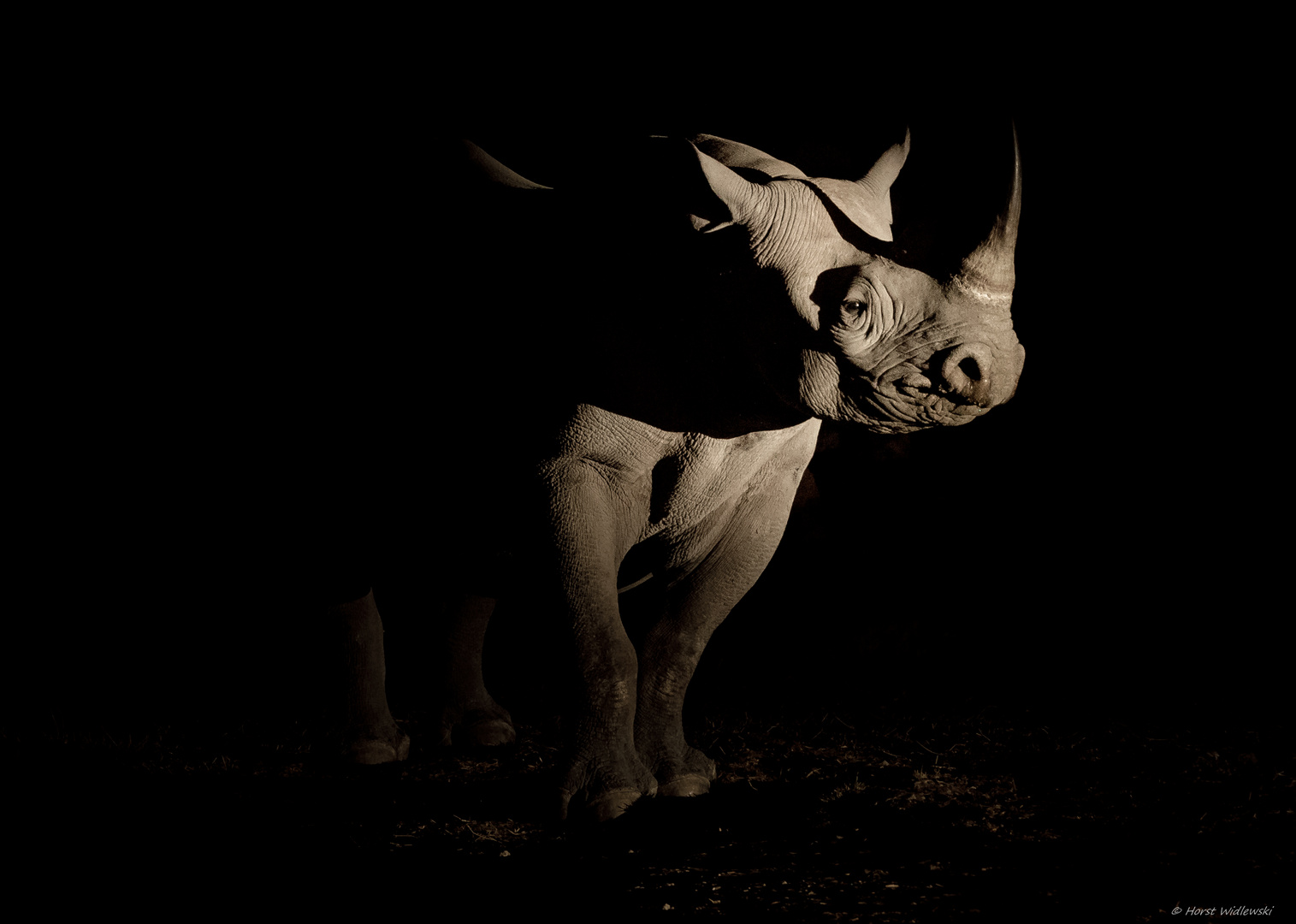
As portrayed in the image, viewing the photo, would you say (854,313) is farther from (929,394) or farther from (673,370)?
(673,370)

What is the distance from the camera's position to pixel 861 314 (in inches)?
94.7

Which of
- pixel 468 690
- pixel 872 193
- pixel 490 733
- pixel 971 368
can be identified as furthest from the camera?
pixel 468 690

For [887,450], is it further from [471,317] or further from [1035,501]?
[471,317]

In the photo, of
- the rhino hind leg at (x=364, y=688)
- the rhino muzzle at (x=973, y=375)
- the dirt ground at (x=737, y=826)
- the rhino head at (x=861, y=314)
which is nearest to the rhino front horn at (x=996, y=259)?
the rhino head at (x=861, y=314)

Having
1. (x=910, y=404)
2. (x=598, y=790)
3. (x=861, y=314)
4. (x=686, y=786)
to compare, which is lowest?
(x=686, y=786)

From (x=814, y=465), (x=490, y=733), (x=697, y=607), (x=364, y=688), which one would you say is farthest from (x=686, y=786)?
(x=814, y=465)

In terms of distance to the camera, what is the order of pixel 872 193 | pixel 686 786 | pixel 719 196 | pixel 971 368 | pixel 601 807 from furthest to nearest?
pixel 686 786 < pixel 872 193 < pixel 601 807 < pixel 719 196 < pixel 971 368

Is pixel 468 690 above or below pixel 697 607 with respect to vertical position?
below

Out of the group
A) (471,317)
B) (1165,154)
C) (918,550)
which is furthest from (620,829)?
(1165,154)

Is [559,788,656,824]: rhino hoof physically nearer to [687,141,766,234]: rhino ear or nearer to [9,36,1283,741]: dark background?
[9,36,1283,741]: dark background

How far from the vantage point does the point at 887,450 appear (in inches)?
212

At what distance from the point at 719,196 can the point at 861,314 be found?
394mm

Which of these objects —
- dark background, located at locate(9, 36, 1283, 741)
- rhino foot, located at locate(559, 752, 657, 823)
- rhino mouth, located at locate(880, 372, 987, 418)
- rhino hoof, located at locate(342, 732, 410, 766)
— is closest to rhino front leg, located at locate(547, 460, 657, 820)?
rhino foot, located at locate(559, 752, 657, 823)

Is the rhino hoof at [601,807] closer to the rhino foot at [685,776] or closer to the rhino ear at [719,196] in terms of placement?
the rhino foot at [685,776]
